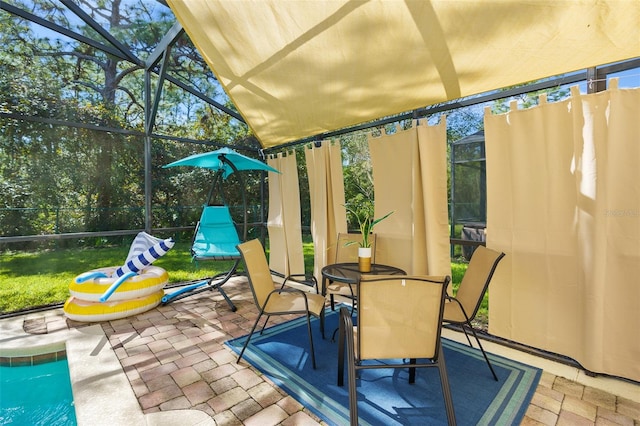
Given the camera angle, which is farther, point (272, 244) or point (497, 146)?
point (272, 244)

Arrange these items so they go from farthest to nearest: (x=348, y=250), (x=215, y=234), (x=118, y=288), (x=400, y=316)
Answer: (x=215, y=234) < (x=348, y=250) < (x=118, y=288) < (x=400, y=316)

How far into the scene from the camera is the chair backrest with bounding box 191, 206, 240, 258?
4453 millimetres

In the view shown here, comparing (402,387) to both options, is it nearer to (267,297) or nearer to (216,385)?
(267,297)

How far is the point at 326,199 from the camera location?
4633mm

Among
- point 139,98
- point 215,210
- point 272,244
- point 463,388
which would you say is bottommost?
point 463,388

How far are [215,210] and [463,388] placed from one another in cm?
394

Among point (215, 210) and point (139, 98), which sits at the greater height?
point (139, 98)

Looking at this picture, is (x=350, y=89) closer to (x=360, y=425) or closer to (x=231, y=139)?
(x=360, y=425)

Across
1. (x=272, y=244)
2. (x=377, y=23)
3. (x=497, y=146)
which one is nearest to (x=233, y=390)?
(x=377, y=23)

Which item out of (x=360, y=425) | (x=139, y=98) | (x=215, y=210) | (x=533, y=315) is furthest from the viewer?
(x=139, y=98)

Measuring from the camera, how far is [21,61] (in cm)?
600

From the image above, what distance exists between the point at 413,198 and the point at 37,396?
3801 millimetres

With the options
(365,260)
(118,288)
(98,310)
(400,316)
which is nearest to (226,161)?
(118,288)

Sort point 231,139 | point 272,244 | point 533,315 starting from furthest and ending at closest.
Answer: point 231,139 → point 272,244 → point 533,315
